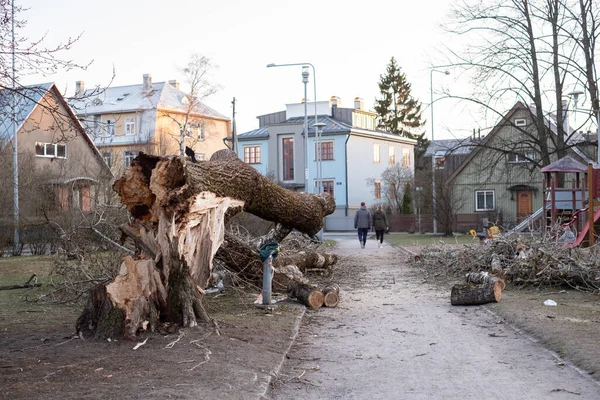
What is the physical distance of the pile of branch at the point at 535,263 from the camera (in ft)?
45.8

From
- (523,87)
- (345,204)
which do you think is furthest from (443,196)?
(345,204)

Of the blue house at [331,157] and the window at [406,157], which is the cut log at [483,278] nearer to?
the blue house at [331,157]

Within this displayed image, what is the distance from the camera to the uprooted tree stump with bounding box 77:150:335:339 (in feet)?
29.4

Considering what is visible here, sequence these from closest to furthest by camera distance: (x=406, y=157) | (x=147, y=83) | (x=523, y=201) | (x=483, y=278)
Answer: (x=483, y=278) < (x=523, y=201) < (x=406, y=157) < (x=147, y=83)

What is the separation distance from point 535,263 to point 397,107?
7628cm

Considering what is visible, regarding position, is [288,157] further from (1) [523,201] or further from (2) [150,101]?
(1) [523,201]

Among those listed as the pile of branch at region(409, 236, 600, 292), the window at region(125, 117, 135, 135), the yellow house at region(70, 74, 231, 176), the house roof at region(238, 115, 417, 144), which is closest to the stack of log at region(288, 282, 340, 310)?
the pile of branch at region(409, 236, 600, 292)

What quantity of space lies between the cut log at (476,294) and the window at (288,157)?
151ft

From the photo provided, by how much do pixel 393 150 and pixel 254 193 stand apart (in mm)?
53979

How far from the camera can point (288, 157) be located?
58594 millimetres

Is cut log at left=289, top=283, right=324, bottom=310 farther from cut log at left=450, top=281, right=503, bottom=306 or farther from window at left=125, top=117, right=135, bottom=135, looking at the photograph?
window at left=125, top=117, right=135, bottom=135

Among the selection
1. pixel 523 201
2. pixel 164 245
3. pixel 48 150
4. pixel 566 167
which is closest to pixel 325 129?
pixel 523 201

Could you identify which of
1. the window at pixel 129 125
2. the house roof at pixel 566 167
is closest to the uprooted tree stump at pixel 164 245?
the house roof at pixel 566 167

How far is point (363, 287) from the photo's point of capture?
51.7 ft
